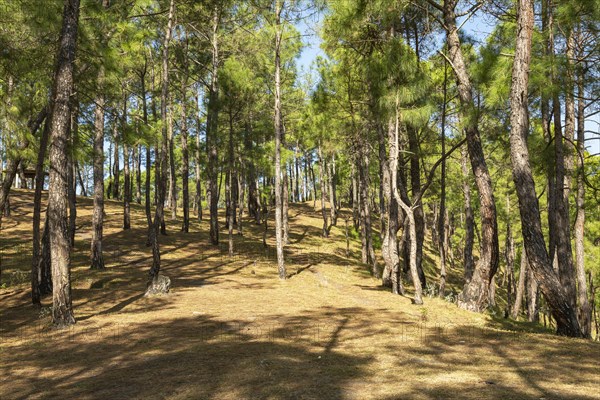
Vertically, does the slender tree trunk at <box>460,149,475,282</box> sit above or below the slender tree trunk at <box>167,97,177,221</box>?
below

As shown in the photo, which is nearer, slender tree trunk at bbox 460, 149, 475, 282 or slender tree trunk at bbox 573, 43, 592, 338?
slender tree trunk at bbox 573, 43, 592, 338

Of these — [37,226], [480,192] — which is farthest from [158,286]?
[480,192]

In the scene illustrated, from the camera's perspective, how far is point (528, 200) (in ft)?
29.2

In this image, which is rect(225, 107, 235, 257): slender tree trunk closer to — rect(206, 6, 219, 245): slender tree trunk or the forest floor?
rect(206, 6, 219, 245): slender tree trunk

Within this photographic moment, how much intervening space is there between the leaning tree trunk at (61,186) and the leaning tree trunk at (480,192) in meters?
9.96

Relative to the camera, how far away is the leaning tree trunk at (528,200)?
841 centimetres

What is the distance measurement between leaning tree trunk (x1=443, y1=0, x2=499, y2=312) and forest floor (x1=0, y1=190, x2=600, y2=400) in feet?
2.57

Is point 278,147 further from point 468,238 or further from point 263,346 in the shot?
point 263,346

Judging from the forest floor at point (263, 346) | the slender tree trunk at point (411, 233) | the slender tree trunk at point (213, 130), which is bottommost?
the forest floor at point (263, 346)

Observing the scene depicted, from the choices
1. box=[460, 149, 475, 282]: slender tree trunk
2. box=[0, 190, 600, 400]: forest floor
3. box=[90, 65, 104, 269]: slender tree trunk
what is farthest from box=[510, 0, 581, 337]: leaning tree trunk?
box=[90, 65, 104, 269]: slender tree trunk

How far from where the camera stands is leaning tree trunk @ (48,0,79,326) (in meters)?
9.20

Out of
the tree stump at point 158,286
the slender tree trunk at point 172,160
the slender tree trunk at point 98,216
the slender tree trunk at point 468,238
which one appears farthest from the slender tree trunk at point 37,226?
the slender tree trunk at point 468,238

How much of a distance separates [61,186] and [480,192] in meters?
10.7

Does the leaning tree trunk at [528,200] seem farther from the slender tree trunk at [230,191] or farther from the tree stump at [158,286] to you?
the slender tree trunk at [230,191]
